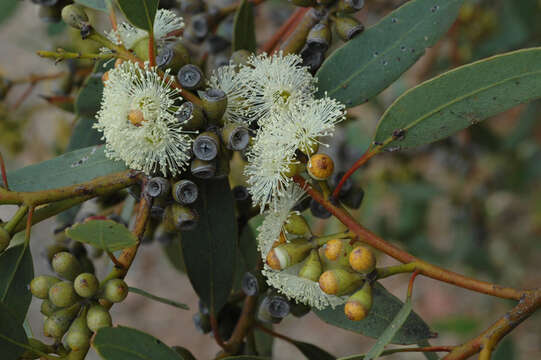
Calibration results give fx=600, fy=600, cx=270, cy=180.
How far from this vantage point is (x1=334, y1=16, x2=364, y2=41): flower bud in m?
1.31

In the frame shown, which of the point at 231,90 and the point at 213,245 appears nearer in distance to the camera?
the point at 231,90

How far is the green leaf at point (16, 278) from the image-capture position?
119 cm

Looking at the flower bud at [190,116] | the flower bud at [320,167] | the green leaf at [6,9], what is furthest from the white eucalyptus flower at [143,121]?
the green leaf at [6,9]

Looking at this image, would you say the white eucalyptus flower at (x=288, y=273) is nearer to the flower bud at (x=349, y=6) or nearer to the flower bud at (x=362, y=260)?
the flower bud at (x=362, y=260)

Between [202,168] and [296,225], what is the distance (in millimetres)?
204

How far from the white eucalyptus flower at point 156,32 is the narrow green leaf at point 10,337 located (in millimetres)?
568

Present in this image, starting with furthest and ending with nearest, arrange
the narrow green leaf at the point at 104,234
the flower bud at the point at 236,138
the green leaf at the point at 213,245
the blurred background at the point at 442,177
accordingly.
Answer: the blurred background at the point at 442,177 < the green leaf at the point at 213,245 < the flower bud at the point at 236,138 < the narrow green leaf at the point at 104,234

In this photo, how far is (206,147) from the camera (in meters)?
1.08

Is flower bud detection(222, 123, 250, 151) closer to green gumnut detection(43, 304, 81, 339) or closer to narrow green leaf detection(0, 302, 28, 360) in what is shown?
green gumnut detection(43, 304, 81, 339)

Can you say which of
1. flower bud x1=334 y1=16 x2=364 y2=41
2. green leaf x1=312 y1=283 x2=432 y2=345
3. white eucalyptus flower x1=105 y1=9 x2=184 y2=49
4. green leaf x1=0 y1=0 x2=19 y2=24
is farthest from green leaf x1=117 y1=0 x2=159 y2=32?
green leaf x1=0 y1=0 x2=19 y2=24

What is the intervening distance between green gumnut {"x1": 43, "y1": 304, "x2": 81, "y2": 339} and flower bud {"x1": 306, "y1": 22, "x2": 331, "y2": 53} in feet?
2.32

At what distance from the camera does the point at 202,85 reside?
3.76 ft

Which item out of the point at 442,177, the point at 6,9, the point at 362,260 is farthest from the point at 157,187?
the point at 442,177

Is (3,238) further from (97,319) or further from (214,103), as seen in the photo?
(214,103)
